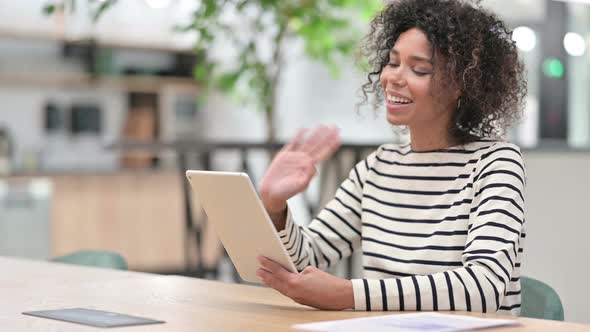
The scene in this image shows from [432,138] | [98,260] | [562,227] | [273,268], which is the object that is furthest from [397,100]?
[562,227]

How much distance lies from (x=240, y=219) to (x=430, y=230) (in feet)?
1.40

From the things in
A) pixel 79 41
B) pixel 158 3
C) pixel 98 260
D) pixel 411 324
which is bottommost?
pixel 98 260

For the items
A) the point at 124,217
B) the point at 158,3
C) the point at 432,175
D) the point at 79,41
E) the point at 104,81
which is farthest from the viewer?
the point at 158,3

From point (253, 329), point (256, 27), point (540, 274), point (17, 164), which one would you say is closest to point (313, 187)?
point (17, 164)

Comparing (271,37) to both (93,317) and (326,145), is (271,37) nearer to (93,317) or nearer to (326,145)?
(326,145)

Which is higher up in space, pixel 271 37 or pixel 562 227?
pixel 271 37

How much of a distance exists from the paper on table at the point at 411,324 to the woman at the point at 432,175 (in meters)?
0.14

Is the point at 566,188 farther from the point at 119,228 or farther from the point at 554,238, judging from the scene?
the point at 119,228

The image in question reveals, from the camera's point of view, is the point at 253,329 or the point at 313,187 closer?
the point at 253,329

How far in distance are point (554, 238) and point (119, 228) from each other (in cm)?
437

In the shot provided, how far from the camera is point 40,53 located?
7.42 m

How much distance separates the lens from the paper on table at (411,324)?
1.54 metres

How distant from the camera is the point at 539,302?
1997 millimetres

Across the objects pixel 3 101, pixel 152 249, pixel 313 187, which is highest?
pixel 3 101
